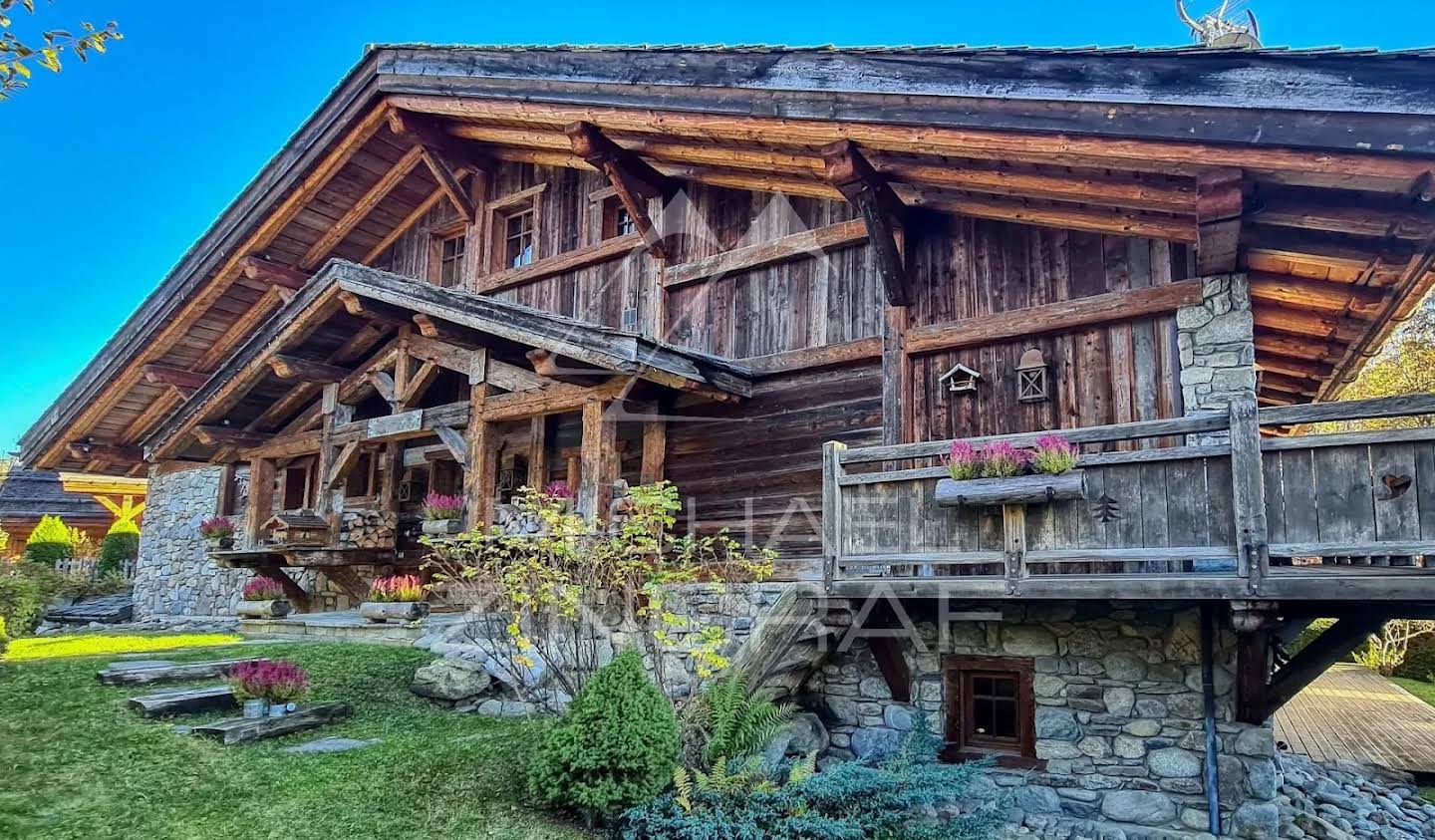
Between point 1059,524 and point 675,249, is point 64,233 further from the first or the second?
point 1059,524

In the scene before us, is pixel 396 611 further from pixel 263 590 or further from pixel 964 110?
pixel 964 110

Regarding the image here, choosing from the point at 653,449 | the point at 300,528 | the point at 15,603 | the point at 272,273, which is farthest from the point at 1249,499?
the point at 272,273

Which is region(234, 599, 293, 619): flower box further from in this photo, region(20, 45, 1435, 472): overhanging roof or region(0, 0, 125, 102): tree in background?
region(0, 0, 125, 102): tree in background

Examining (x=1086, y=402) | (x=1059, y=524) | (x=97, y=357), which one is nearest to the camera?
(x=1059, y=524)

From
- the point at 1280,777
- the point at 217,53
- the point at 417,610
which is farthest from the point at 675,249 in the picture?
the point at 217,53

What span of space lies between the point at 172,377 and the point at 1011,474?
45.7ft

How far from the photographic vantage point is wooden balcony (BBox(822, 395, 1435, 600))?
17.4 feet

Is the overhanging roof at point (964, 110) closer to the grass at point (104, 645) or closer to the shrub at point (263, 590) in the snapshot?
the shrub at point (263, 590)

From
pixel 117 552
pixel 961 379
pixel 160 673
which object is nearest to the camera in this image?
pixel 160 673

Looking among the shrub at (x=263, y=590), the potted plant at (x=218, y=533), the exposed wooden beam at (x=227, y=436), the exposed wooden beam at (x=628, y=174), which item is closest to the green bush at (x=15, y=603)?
the shrub at (x=263, y=590)

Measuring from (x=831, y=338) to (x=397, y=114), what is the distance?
6834 mm

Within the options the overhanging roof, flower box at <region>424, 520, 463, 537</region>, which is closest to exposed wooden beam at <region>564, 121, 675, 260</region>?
the overhanging roof

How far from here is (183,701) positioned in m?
6.70

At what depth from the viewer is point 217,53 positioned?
4425 centimetres
